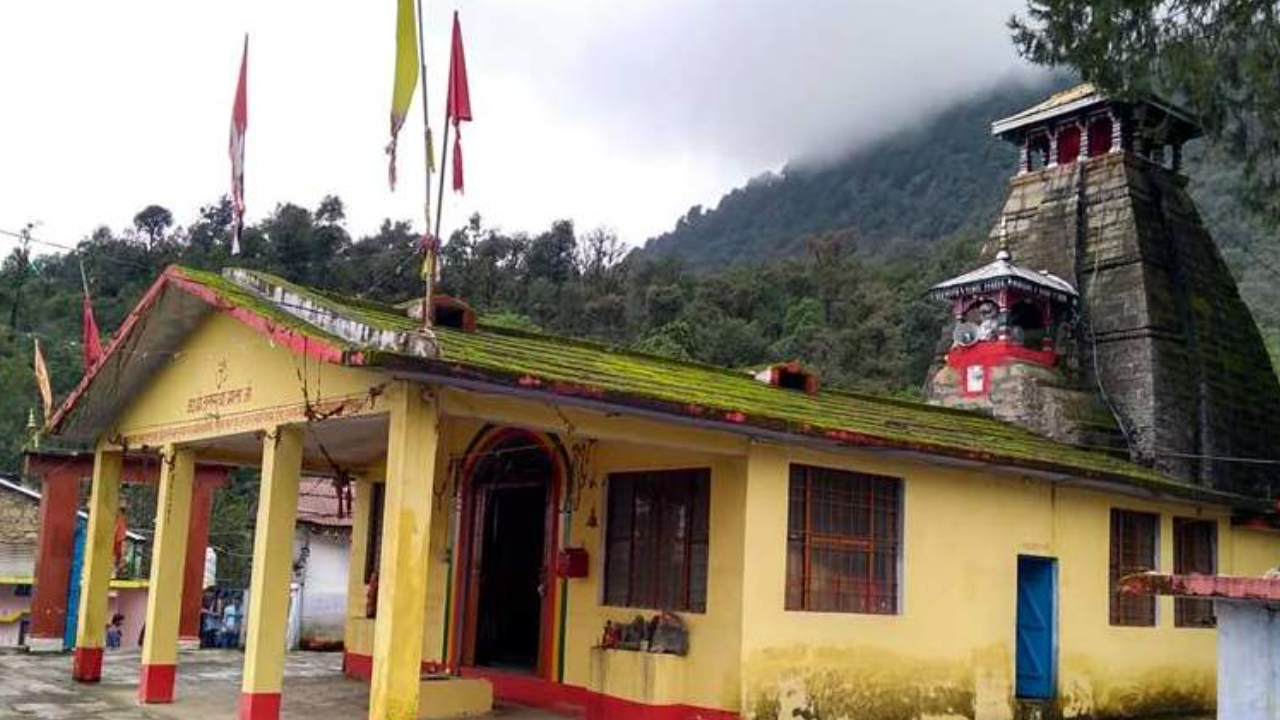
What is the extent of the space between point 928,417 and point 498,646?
602cm

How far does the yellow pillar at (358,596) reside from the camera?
14758 millimetres

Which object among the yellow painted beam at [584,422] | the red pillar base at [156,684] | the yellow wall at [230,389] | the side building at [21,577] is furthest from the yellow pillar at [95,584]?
the side building at [21,577]

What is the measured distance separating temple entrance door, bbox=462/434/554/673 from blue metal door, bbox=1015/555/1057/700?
17.7 ft

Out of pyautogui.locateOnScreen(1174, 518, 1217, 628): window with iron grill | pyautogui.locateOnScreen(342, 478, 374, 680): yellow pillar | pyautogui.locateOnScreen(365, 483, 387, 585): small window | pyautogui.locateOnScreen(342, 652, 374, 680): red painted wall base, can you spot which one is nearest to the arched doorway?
pyautogui.locateOnScreen(342, 652, 374, 680): red painted wall base

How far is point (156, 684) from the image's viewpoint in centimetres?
1209

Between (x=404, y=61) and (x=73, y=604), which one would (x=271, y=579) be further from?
(x=73, y=604)

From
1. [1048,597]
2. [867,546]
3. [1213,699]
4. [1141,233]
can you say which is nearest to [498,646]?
[867,546]

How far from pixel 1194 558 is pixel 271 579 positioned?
11687mm

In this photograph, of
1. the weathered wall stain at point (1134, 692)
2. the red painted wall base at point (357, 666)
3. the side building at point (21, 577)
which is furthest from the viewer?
the side building at point (21, 577)

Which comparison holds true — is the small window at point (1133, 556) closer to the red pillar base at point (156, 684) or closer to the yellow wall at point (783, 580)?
the yellow wall at point (783, 580)

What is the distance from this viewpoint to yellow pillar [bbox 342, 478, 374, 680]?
1476 centimetres

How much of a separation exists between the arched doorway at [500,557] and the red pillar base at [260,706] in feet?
11.8

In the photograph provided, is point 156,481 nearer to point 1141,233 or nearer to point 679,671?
point 679,671

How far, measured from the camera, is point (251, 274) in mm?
11727
